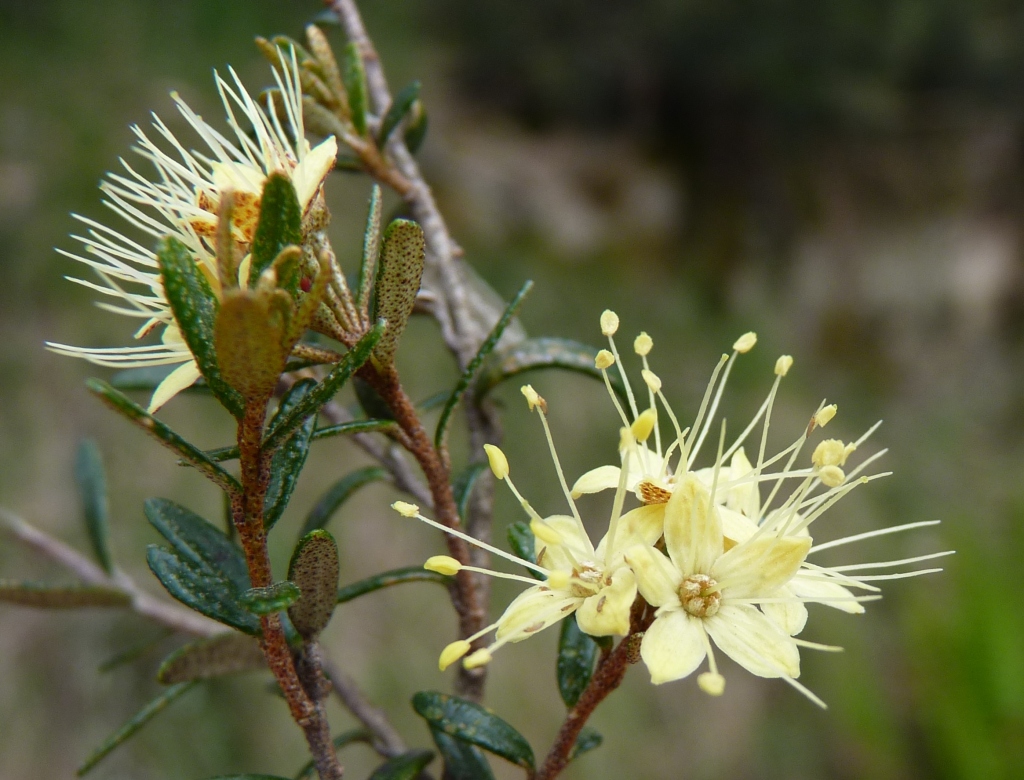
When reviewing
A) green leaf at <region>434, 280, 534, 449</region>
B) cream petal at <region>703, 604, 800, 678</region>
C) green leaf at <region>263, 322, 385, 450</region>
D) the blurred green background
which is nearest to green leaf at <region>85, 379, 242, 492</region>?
green leaf at <region>263, 322, 385, 450</region>

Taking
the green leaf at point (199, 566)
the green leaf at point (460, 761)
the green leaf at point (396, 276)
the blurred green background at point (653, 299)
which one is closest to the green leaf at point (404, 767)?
the green leaf at point (460, 761)

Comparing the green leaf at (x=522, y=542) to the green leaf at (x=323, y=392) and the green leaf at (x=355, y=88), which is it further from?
the green leaf at (x=355, y=88)

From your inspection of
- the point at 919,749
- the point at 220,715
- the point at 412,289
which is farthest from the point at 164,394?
the point at 919,749

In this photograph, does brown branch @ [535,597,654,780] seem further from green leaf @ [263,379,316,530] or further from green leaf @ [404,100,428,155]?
green leaf @ [404,100,428,155]

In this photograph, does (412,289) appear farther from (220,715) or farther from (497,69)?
(497,69)

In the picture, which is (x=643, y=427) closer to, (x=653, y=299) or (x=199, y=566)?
(x=199, y=566)

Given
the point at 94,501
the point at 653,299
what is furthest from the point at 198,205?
the point at 653,299
